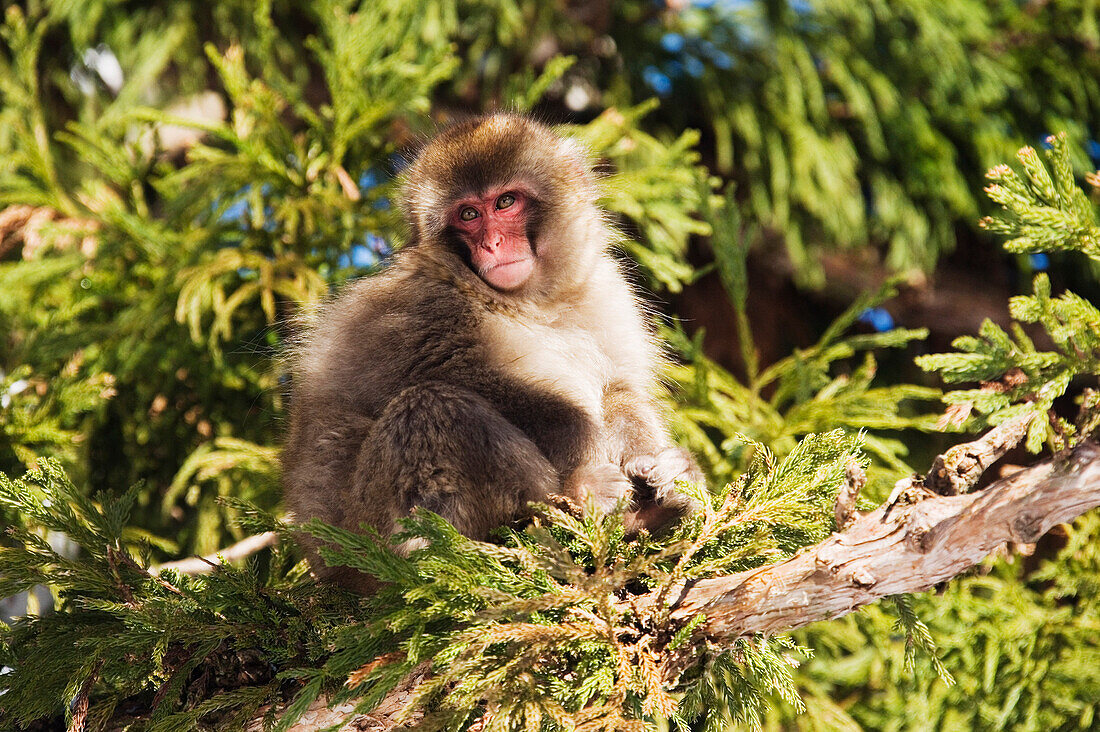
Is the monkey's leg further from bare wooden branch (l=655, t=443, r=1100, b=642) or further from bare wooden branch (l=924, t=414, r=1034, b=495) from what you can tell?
bare wooden branch (l=924, t=414, r=1034, b=495)

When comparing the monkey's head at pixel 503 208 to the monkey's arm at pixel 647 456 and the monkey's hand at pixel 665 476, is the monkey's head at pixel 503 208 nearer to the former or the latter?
the monkey's arm at pixel 647 456

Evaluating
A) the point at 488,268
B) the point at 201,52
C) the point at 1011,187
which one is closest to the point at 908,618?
the point at 1011,187

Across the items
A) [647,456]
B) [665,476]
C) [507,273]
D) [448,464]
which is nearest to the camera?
[448,464]

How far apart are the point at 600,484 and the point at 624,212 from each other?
1.76 meters

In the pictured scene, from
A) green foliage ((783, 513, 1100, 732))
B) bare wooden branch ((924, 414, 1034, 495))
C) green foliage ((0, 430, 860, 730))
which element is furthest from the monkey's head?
green foliage ((783, 513, 1100, 732))

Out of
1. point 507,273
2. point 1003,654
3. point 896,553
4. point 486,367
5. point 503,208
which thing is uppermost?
point 503,208

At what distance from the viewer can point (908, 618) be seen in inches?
84.8

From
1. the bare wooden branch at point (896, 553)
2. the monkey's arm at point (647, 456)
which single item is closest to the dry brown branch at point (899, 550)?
the bare wooden branch at point (896, 553)

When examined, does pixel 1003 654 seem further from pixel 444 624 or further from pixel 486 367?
pixel 444 624

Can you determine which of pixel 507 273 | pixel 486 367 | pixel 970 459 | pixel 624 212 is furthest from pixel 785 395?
pixel 970 459

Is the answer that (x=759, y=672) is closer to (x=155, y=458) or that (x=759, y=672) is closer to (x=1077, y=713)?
(x=1077, y=713)

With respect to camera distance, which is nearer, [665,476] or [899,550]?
[899,550]

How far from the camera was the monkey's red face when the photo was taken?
2.77 meters

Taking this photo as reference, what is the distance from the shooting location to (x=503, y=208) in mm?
2877
